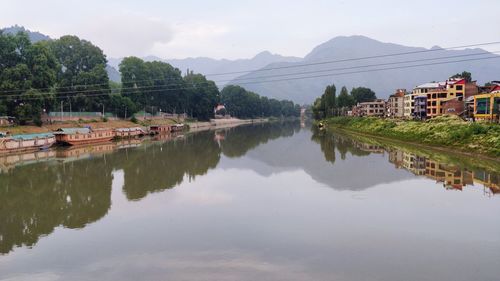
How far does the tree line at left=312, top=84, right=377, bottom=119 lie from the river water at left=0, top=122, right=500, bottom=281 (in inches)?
4293

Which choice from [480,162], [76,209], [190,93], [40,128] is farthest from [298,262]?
[190,93]

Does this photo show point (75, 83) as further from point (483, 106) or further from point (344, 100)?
point (344, 100)

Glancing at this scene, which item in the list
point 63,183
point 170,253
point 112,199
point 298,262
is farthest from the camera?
point 63,183

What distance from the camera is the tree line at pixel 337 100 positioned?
145250mm

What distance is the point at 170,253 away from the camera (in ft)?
48.8

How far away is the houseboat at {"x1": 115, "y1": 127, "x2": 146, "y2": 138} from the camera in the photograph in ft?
255

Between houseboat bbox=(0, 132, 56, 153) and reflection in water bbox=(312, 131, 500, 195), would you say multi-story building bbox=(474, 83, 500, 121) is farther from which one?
houseboat bbox=(0, 132, 56, 153)

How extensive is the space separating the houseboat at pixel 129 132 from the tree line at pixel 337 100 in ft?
255

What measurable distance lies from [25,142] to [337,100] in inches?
4647

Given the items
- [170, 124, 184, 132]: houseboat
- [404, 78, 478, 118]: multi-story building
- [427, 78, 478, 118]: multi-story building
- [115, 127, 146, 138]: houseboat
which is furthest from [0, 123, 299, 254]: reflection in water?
[427, 78, 478, 118]: multi-story building

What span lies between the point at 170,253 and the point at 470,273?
33.4ft

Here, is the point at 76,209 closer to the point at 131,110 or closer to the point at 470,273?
the point at 470,273

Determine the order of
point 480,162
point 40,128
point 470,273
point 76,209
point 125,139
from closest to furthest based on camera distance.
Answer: point 470,273
point 76,209
point 480,162
point 40,128
point 125,139

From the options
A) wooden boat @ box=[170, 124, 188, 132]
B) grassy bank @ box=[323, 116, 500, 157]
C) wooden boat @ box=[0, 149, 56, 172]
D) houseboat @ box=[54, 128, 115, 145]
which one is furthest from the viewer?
wooden boat @ box=[170, 124, 188, 132]
